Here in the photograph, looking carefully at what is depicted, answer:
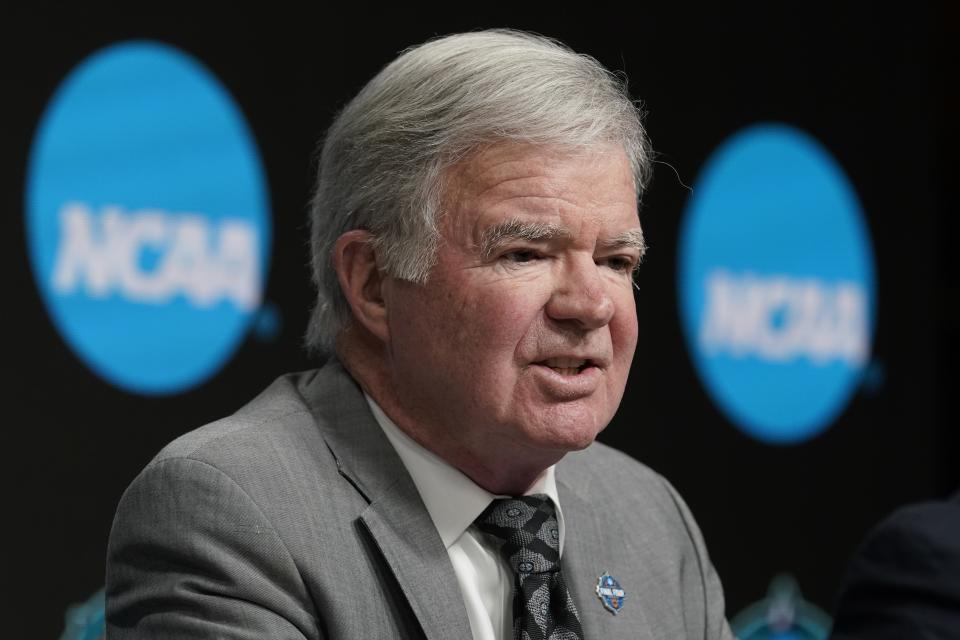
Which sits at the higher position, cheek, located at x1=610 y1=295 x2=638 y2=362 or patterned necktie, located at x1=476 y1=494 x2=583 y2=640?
cheek, located at x1=610 y1=295 x2=638 y2=362

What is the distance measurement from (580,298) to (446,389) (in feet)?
0.82

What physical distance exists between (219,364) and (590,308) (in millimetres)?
1555

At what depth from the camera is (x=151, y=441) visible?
10.6 ft

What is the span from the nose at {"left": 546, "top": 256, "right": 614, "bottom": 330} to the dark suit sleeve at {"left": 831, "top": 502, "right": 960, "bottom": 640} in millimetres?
531

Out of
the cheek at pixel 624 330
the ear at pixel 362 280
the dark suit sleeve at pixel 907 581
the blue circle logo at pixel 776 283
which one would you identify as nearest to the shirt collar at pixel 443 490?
the ear at pixel 362 280

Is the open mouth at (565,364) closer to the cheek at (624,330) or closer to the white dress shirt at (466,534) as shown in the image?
the cheek at (624,330)

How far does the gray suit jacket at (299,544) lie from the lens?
1837mm

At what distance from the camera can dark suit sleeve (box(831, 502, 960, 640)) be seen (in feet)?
6.09

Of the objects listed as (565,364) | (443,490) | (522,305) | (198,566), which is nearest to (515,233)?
(522,305)

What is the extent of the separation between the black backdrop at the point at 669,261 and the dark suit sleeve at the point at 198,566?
122 centimetres

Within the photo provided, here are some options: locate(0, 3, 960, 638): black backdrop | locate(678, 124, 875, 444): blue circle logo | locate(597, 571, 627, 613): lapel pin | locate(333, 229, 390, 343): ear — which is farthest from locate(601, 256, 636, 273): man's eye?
locate(678, 124, 875, 444): blue circle logo

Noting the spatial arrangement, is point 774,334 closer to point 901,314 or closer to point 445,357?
point 901,314

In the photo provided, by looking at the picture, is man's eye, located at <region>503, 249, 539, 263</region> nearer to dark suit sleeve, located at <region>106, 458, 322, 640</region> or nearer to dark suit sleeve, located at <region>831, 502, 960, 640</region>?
dark suit sleeve, located at <region>106, 458, 322, 640</region>

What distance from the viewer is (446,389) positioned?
207cm
